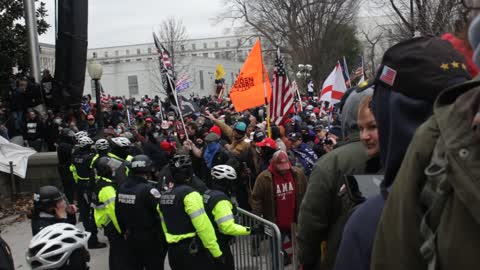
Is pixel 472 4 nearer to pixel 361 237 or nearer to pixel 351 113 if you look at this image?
pixel 361 237

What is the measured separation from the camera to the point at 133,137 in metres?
14.0

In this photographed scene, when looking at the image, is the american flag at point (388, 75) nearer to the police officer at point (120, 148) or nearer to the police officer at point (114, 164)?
the police officer at point (114, 164)

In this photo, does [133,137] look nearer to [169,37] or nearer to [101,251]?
[101,251]

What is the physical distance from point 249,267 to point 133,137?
323 inches

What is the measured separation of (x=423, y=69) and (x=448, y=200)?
61 centimetres

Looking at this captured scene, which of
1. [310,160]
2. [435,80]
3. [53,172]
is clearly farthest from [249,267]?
[53,172]

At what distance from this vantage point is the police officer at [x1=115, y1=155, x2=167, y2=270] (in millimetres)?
6691

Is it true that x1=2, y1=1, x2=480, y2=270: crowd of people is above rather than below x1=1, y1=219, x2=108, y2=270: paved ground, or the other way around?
above

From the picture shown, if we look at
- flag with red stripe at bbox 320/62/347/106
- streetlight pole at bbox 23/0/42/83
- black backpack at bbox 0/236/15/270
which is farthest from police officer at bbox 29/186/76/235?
streetlight pole at bbox 23/0/42/83

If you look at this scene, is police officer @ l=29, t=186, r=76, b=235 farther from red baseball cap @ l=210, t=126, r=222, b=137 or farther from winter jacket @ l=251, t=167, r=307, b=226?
red baseball cap @ l=210, t=126, r=222, b=137

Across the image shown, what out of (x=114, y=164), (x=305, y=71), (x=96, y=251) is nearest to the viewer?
(x=114, y=164)

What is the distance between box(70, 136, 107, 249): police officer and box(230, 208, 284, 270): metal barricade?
13.6 feet

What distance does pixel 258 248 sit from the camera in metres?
6.24

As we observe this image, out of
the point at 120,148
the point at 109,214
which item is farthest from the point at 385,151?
the point at 120,148
